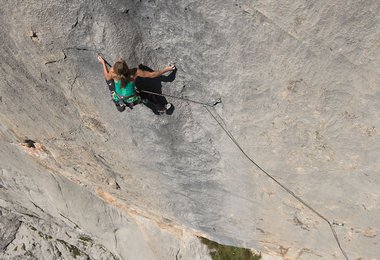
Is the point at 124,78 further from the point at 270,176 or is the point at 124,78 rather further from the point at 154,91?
the point at 270,176

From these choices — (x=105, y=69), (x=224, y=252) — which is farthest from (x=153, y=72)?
(x=224, y=252)

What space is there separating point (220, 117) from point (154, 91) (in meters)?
0.90

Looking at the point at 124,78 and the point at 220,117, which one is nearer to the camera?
the point at 124,78

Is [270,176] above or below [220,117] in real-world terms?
below

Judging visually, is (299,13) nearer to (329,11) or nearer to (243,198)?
(329,11)

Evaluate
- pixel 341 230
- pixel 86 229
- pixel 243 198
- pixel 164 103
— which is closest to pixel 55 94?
pixel 164 103

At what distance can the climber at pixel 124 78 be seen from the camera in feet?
15.5

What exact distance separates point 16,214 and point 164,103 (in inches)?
341

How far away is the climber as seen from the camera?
186 inches

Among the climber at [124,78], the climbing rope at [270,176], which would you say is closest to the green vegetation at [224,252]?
the climbing rope at [270,176]

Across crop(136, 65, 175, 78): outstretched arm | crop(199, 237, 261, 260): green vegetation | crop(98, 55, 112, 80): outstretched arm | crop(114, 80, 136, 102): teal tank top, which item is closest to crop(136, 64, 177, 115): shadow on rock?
crop(136, 65, 175, 78): outstretched arm

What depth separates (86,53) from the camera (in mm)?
5035

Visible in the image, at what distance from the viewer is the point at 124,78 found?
4770mm

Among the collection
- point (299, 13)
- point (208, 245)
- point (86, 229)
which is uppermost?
point (299, 13)
